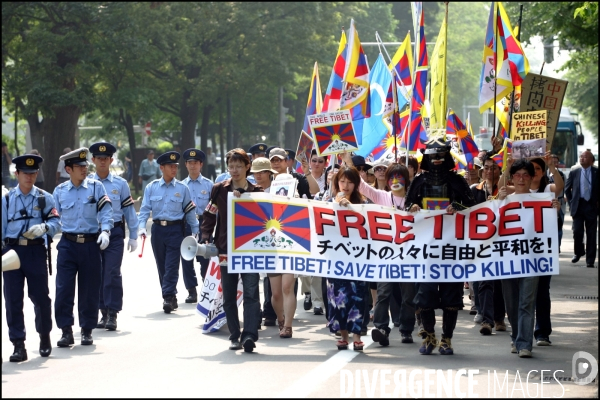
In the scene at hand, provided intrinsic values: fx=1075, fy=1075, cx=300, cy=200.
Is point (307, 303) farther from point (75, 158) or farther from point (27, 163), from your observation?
point (27, 163)

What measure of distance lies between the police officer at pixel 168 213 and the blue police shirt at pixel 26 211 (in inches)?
130

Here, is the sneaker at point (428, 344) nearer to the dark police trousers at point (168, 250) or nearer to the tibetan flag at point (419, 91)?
the dark police trousers at point (168, 250)

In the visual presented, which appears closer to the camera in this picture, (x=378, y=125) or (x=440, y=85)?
(x=440, y=85)

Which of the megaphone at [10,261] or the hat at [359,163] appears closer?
the megaphone at [10,261]

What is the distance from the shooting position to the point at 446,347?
32.6ft

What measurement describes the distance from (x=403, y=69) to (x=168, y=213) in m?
7.85

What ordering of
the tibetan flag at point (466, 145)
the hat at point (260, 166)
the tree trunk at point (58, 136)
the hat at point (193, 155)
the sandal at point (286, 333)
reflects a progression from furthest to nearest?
1. the tree trunk at point (58, 136)
2. the tibetan flag at point (466, 145)
3. the hat at point (193, 155)
4. the hat at point (260, 166)
5. the sandal at point (286, 333)

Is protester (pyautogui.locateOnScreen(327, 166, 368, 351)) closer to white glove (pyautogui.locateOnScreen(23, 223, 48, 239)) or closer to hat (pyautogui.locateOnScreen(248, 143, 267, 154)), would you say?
white glove (pyautogui.locateOnScreen(23, 223, 48, 239))

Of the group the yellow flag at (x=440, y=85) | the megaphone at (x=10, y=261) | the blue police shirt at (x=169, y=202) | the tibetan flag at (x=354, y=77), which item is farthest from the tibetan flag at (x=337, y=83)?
Result: the megaphone at (x=10, y=261)

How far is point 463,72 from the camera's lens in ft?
309

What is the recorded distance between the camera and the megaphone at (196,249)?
1051cm

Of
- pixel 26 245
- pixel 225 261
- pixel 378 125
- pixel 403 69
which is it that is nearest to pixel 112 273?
pixel 225 261

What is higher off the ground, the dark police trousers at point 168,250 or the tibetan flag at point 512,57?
the tibetan flag at point 512,57

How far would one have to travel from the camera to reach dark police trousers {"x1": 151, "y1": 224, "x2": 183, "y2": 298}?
13.4 metres
